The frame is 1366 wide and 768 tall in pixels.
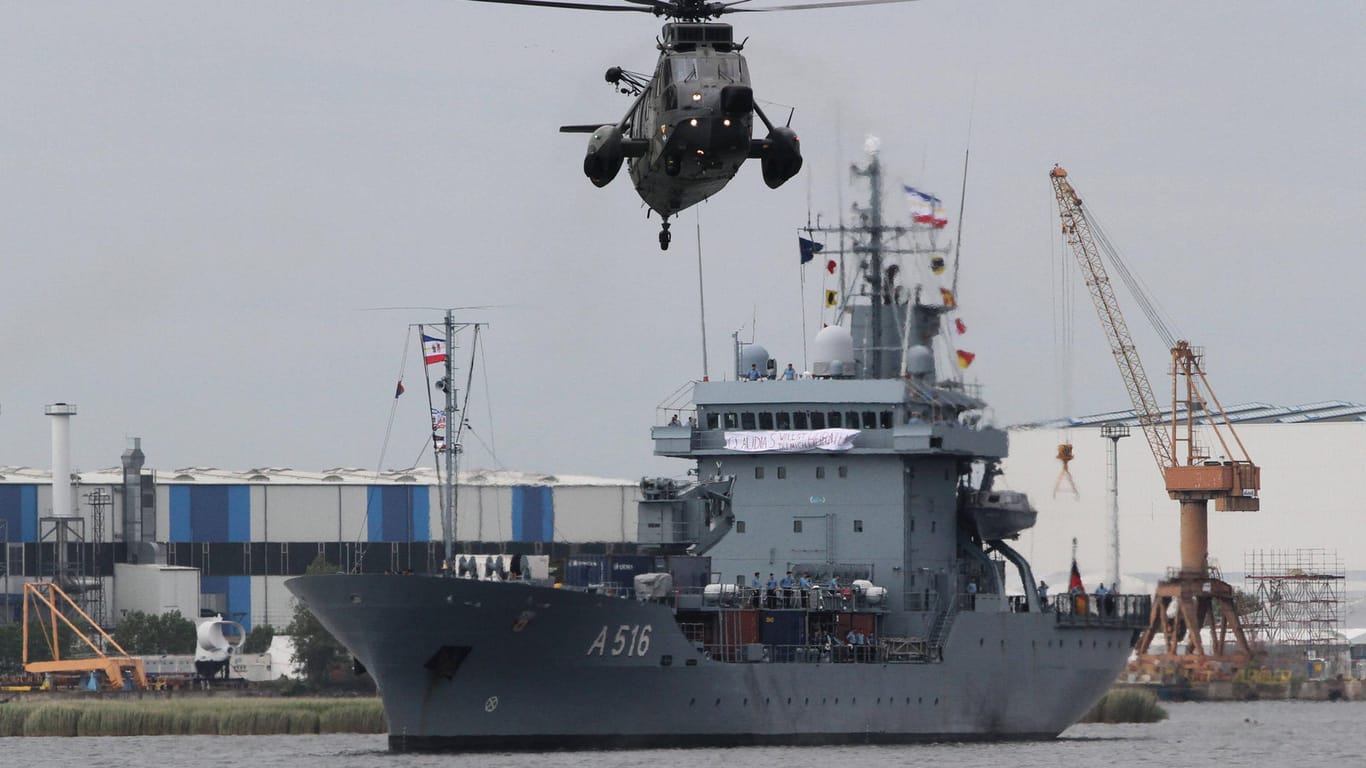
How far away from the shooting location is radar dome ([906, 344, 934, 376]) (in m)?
65.8

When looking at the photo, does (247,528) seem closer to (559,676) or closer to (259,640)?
(259,640)

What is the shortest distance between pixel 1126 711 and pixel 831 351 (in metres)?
22.8

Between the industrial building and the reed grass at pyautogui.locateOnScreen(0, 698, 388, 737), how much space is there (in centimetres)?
3068

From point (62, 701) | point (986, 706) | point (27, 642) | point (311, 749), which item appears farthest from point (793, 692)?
point (27, 642)

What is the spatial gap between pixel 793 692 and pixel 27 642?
4618 cm

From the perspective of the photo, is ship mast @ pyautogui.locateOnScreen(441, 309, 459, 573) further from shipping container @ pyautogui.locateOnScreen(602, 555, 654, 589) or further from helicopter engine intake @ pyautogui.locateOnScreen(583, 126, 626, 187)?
helicopter engine intake @ pyautogui.locateOnScreen(583, 126, 626, 187)

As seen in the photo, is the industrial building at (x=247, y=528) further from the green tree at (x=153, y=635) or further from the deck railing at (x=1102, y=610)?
the deck railing at (x=1102, y=610)

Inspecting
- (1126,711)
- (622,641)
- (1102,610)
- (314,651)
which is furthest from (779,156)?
(314,651)

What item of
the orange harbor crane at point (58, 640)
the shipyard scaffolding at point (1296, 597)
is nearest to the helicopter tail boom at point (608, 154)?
the orange harbor crane at point (58, 640)

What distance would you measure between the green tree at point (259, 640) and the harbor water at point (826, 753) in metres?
30.1

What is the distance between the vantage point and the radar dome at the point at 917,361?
216 ft

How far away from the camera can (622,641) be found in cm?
5544

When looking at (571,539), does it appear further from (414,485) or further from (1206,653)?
(1206,653)

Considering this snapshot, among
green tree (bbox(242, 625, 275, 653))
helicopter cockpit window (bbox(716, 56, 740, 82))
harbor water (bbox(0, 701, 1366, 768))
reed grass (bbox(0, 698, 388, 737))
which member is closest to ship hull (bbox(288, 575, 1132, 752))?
harbor water (bbox(0, 701, 1366, 768))
